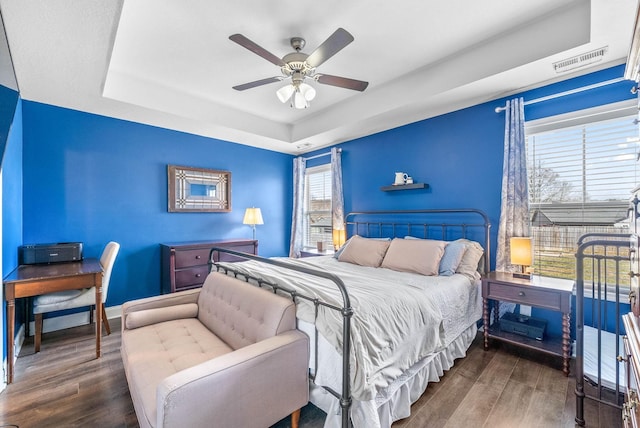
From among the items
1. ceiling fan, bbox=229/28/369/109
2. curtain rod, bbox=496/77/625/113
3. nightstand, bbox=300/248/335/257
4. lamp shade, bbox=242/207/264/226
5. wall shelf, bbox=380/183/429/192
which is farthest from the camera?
nightstand, bbox=300/248/335/257

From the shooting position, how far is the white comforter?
1549 mm

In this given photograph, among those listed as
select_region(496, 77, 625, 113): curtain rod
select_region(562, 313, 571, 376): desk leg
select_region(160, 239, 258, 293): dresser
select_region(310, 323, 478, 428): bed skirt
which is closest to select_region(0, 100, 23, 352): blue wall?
select_region(160, 239, 258, 293): dresser

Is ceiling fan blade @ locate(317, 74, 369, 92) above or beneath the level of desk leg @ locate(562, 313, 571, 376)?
above

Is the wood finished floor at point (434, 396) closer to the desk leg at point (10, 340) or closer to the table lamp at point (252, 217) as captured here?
the desk leg at point (10, 340)

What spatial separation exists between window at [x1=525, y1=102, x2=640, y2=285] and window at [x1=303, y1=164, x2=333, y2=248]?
9.70ft

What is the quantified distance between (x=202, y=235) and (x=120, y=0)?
3.20 metres

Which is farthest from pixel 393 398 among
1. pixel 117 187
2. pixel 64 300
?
pixel 117 187

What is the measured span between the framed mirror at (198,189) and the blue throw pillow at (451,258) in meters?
3.34

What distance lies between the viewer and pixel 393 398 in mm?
1747

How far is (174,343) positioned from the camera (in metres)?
1.89

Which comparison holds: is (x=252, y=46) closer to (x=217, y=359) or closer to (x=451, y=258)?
(x=217, y=359)

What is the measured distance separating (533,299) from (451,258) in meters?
0.70

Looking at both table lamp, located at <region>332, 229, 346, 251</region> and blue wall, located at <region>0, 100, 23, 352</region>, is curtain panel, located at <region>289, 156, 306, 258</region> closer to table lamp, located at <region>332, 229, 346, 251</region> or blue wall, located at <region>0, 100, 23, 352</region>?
table lamp, located at <region>332, 229, 346, 251</region>

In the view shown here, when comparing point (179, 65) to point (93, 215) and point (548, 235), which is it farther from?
point (548, 235)
